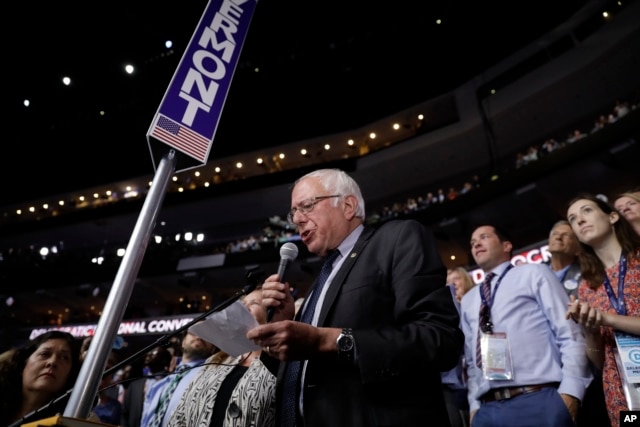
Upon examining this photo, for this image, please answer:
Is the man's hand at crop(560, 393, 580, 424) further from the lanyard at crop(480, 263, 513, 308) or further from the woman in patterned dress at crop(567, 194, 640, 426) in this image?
the lanyard at crop(480, 263, 513, 308)

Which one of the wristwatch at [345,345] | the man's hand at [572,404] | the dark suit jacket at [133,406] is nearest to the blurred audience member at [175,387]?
the dark suit jacket at [133,406]

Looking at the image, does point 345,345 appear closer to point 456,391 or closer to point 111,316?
point 111,316

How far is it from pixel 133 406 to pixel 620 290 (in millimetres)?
4140

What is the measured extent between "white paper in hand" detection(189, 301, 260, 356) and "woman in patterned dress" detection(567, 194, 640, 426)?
1500mm

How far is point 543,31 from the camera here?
15148 millimetres

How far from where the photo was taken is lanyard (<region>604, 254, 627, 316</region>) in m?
2.09

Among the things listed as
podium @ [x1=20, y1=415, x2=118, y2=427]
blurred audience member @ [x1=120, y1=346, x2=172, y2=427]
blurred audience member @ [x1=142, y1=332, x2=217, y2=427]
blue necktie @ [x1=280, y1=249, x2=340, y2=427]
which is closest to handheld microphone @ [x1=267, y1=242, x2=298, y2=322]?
blue necktie @ [x1=280, y1=249, x2=340, y2=427]

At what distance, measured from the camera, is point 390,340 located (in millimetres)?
1219

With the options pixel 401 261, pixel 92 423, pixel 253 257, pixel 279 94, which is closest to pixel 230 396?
pixel 401 261

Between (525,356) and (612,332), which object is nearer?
(612,332)

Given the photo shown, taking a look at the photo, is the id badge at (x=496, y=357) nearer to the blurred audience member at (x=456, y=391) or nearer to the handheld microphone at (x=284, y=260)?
the blurred audience member at (x=456, y=391)

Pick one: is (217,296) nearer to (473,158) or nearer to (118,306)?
(473,158)

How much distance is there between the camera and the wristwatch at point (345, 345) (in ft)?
3.98

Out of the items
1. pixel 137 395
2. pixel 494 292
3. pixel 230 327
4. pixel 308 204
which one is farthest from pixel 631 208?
pixel 137 395
